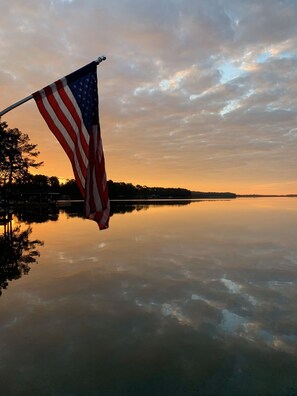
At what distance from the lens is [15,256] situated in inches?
776

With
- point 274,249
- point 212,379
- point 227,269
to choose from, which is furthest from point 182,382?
point 274,249

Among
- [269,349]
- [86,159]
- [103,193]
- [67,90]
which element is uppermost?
[67,90]

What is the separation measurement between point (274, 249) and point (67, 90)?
20086 mm

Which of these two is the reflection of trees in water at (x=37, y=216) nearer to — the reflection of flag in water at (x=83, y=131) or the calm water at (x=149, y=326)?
the calm water at (x=149, y=326)

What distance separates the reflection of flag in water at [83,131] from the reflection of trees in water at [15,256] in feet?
27.1

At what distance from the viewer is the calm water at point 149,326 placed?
686 cm

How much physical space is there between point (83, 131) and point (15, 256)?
1476 centimetres

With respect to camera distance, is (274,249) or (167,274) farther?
(274,249)

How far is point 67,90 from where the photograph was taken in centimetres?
689

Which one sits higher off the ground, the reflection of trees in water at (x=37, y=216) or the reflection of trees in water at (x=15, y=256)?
the reflection of trees in water at (x=37, y=216)

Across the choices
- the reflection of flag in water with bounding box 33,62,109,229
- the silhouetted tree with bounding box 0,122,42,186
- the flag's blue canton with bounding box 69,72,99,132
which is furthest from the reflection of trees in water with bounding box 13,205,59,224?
the flag's blue canton with bounding box 69,72,99,132

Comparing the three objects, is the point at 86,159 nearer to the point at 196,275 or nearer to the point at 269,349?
the point at 269,349

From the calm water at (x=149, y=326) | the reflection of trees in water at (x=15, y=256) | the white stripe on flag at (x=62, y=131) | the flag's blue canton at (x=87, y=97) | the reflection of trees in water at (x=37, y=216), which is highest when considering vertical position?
the flag's blue canton at (x=87, y=97)

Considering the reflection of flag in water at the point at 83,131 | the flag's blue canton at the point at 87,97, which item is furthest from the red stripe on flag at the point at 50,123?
the flag's blue canton at the point at 87,97
